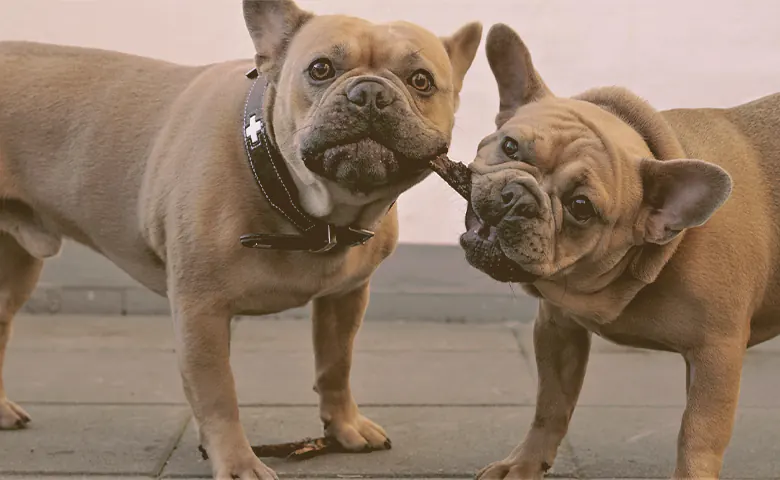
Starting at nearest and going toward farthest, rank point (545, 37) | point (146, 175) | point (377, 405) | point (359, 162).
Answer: point (359, 162)
point (146, 175)
point (377, 405)
point (545, 37)

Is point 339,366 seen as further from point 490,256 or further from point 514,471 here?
point 490,256

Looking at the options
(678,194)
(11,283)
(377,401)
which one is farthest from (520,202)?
(11,283)

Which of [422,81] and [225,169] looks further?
[225,169]

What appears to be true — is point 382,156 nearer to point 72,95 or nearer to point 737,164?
point 737,164

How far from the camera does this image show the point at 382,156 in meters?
2.06

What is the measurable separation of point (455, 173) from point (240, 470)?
35.5 inches

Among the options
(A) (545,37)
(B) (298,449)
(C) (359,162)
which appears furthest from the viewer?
(A) (545,37)

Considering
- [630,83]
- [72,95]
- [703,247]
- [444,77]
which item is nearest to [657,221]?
[703,247]

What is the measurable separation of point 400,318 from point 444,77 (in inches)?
92.9

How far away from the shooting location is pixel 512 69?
7.43 feet

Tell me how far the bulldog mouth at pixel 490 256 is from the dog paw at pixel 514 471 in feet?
2.06

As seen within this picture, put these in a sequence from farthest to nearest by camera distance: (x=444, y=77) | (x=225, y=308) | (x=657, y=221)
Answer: (x=225, y=308), (x=444, y=77), (x=657, y=221)

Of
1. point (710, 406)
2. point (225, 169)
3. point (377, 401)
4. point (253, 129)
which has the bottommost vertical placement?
point (377, 401)

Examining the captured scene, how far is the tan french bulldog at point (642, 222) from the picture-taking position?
1988 millimetres
